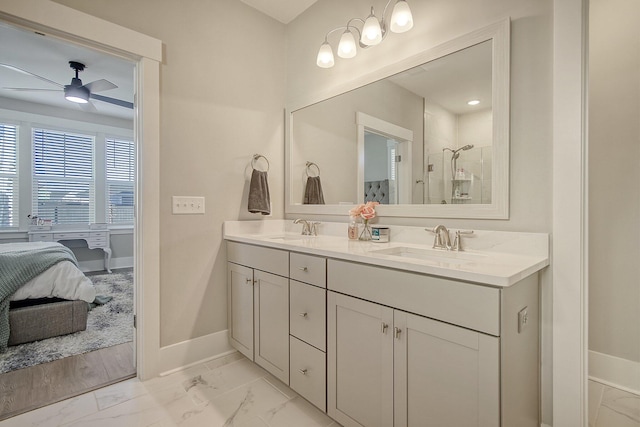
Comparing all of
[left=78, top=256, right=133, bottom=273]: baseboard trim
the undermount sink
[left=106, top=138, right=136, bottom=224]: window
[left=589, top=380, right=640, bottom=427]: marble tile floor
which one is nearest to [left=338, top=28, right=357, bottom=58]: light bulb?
the undermount sink

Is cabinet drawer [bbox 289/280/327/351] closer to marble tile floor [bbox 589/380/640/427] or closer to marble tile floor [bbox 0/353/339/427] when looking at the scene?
marble tile floor [bbox 0/353/339/427]

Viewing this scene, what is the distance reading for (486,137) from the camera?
1467 mm

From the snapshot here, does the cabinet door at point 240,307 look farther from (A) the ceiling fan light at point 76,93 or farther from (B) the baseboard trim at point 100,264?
(B) the baseboard trim at point 100,264

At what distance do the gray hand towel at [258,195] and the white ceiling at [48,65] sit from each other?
160cm

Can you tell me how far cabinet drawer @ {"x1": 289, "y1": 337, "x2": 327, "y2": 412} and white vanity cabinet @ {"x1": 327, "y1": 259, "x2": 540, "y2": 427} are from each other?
47 mm

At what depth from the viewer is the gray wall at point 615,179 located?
67.3 inches

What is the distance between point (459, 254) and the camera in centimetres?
145

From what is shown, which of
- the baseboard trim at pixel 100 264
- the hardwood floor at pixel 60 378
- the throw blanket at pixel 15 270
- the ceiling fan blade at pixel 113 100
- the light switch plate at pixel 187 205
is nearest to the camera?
the hardwood floor at pixel 60 378

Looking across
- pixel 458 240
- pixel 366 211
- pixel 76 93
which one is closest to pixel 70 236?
pixel 76 93

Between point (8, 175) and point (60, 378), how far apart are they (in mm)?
3939

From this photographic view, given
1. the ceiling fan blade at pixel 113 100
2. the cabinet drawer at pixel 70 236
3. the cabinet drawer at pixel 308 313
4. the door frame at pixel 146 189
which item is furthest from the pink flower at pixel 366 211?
the cabinet drawer at pixel 70 236

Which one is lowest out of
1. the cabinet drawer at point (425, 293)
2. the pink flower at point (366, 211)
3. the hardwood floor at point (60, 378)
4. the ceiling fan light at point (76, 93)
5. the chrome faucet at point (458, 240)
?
the hardwood floor at point (60, 378)

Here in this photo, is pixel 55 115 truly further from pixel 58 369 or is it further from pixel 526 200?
pixel 526 200

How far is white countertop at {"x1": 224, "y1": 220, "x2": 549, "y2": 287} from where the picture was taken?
3.34 ft
